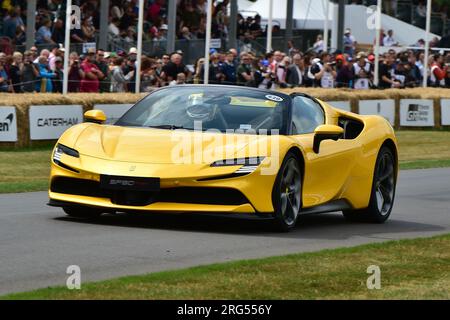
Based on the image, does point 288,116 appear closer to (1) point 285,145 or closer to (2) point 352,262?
(1) point 285,145

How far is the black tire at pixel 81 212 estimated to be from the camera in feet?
38.2

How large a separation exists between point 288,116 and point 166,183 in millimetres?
1775

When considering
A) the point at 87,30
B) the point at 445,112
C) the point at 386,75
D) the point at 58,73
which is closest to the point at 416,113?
the point at 445,112

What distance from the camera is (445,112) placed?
36281 mm

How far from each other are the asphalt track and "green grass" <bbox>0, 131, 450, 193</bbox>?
2.24 m

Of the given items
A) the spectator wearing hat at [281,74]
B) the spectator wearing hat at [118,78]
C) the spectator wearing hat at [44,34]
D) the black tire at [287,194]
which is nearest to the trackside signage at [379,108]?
the spectator wearing hat at [281,74]

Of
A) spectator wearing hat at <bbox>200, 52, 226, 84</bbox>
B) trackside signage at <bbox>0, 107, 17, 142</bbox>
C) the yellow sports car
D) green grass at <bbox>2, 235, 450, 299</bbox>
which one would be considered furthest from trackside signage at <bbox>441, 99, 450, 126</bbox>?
green grass at <bbox>2, 235, 450, 299</bbox>

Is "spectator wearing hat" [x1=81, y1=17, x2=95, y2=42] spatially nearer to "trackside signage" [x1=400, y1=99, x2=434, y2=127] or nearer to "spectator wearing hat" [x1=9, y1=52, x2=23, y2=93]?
"spectator wearing hat" [x1=9, y1=52, x2=23, y2=93]

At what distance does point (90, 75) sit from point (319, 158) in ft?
49.9

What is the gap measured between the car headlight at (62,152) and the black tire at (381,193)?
135 inches

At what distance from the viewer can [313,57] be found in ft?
113

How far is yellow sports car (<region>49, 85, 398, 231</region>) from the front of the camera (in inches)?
438

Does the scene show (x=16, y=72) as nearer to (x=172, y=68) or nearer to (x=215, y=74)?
(x=172, y=68)

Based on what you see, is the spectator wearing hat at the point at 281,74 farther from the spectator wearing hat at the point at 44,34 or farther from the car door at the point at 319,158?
the car door at the point at 319,158
